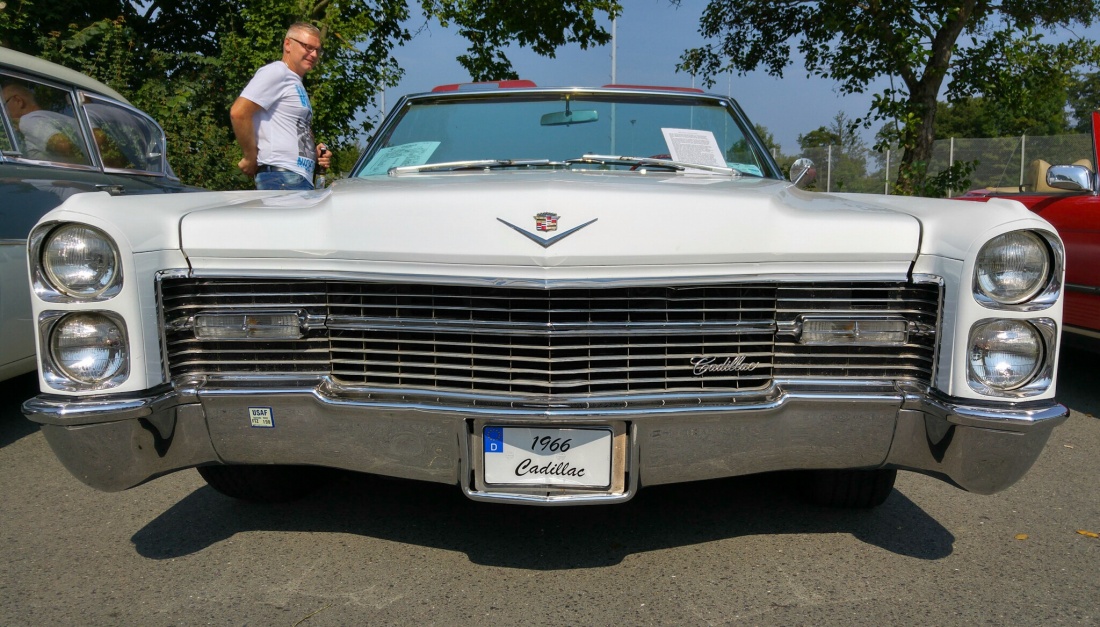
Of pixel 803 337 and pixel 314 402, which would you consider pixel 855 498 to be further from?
pixel 314 402

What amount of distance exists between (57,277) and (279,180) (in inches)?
84.9

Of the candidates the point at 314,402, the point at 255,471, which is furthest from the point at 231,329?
the point at 255,471

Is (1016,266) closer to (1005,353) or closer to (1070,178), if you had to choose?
(1005,353)

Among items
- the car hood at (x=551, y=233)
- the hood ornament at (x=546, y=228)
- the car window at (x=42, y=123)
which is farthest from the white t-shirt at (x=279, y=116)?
the hood ornament at (x=546, y=228)

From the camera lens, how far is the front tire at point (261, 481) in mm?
2945

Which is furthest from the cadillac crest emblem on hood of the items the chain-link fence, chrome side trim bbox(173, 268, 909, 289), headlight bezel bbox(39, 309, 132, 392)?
the chain-link fence

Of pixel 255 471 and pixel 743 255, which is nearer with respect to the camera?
pixel 743 255

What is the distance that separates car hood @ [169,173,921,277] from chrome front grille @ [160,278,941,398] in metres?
0.08

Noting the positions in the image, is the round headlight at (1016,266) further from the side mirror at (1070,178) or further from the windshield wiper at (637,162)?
the side mirror at (1070,178)

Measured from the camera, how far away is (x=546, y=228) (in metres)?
2.31

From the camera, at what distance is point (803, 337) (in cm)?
237

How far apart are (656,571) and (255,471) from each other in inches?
52.8

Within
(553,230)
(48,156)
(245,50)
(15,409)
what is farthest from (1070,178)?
(245,50)

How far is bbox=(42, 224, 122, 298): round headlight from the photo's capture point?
93.8 inches
